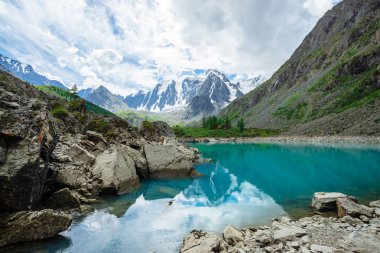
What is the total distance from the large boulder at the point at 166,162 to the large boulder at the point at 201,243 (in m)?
25.4

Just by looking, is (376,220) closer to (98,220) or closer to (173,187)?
(98,220)

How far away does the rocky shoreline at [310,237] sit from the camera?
14.4 metres

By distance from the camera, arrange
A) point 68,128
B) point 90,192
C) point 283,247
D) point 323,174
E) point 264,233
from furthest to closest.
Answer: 1. point 68,128
2. point 323,174
3. point 90,192
4. point 264,233
5. point 283,247

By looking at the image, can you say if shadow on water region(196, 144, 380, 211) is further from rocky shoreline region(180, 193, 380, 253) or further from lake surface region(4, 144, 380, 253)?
rocky shoreline region(180, 193, 380, 253)

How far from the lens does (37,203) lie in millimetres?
23797

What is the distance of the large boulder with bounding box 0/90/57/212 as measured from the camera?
19000 millimetres

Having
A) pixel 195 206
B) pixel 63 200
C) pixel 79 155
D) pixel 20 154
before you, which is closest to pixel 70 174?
pixel 63 200

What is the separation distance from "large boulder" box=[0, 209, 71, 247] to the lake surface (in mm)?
619

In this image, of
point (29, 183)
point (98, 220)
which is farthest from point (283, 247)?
point (29, 183)

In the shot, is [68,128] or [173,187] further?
[68,128]

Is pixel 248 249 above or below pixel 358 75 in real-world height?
below

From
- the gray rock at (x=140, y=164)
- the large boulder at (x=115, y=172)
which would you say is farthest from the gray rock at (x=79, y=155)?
the gray rock at (x=140, y=164)

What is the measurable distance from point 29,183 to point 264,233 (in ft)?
57.6

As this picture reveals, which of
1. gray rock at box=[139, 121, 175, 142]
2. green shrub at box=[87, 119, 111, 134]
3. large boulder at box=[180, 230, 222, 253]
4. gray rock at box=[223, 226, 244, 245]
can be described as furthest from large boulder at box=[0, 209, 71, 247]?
gray rock at box=[139, 121, 175, 142]
